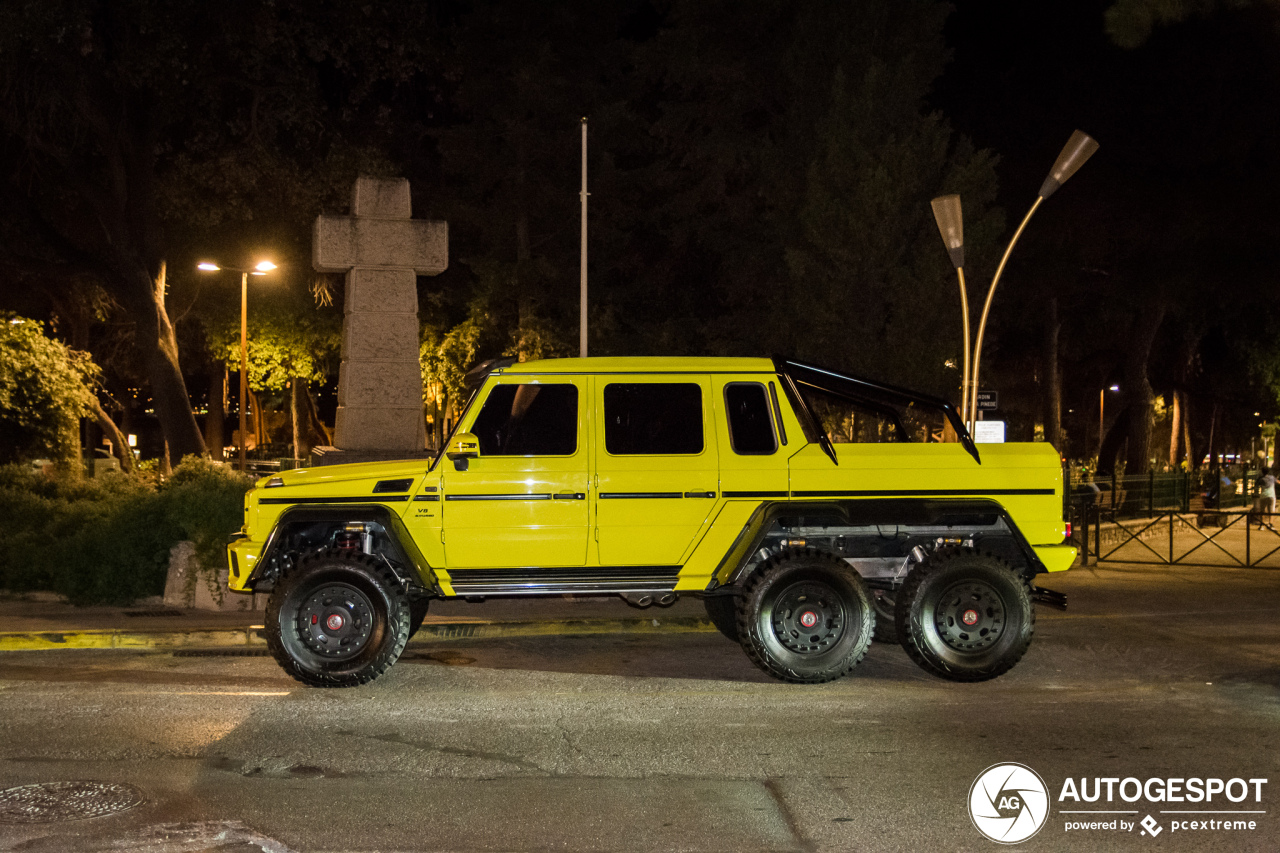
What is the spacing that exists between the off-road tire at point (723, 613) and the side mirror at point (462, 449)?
2585 mm

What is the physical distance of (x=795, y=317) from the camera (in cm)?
2258

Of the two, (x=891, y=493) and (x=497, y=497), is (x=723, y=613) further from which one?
(x=497, y=497)

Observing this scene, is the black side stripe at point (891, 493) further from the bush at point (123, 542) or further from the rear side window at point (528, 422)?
the bush at point (123, 542)

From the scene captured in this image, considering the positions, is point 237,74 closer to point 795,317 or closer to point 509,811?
point 795,317

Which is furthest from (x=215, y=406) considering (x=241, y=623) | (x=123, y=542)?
(x=241, y=623)

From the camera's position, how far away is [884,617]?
32.6 feet

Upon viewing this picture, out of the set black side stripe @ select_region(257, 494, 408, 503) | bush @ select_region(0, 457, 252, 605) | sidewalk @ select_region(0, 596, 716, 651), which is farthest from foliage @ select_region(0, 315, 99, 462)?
black side stripe @ select_region(257, 494, 408, 503)

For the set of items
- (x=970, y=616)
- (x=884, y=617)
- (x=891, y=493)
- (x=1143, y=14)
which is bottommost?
(x=884, y=617)

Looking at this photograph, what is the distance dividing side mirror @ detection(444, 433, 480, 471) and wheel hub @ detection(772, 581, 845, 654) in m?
2.41

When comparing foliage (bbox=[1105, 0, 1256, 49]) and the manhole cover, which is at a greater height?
foliage (bbox=[1105, 0, 1256, 49])

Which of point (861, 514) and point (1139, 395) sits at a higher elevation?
point (1139, 395)

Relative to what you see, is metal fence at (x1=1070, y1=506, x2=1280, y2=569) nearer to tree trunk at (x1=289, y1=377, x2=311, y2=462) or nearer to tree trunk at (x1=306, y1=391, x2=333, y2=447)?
tree trunk at (x1=289, y1=377, x2=311, y2=462)

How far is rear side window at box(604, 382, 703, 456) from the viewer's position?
8.97 metres

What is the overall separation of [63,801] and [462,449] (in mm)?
3534
